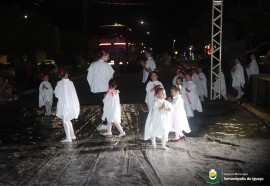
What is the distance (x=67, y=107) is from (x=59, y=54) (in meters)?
40.3

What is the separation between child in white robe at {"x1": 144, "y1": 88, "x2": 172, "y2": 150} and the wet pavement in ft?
0.97

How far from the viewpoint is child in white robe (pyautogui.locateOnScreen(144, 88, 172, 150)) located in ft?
29.7

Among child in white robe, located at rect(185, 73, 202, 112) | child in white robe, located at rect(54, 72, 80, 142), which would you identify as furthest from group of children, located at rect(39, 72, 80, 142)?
child in white robe, located at rect(185, 73, 202, 112)

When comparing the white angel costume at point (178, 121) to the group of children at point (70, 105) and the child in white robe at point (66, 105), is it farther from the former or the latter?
the child in white robe at point (66, 105)

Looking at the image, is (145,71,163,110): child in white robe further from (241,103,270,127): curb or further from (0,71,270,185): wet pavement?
(241,103,270,127): curb

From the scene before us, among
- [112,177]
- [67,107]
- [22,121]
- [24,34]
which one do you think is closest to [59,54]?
[24,34]

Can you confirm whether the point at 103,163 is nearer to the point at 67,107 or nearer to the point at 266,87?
the point at 67,107

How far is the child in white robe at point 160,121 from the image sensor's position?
9.05 m

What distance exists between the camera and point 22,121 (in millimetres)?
13375

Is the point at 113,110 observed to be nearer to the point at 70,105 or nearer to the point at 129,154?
the point at 70,105

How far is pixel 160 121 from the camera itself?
9.07 meters

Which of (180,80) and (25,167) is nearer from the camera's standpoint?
(25,167)

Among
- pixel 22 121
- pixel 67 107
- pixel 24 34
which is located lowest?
pixel 22 121

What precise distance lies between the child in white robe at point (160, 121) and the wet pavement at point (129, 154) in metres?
0.30
